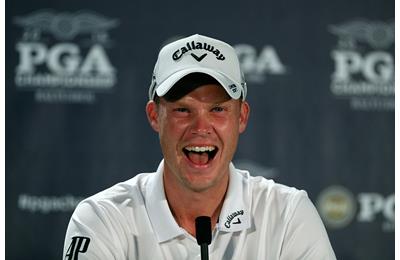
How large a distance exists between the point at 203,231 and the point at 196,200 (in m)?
0.38

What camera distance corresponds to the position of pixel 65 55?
133 inches

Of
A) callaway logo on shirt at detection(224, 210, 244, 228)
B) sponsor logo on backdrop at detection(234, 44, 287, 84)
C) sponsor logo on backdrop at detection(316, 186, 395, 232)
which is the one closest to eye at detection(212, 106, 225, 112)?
callaway logo on shirt at detection(224, 210, 244, 228)

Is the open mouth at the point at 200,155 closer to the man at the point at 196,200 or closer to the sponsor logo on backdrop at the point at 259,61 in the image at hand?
the man at the point at 196,200

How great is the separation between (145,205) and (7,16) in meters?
1.80

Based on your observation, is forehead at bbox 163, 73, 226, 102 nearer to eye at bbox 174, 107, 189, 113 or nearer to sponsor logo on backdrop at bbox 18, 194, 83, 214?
eye at bbox 174, 107, 189, 113

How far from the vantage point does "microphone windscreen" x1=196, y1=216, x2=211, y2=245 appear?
1535mm

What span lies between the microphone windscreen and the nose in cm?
30

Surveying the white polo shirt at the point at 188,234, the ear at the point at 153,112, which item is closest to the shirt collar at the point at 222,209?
the white polo shirt at the point at 188,234

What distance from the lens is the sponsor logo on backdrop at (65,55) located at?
3367 millimetres

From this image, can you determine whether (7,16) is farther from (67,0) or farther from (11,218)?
(11,218)

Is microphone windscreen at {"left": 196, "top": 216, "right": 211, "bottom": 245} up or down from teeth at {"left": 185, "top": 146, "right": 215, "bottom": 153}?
down

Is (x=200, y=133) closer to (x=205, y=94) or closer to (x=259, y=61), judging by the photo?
(x=205, y=94)

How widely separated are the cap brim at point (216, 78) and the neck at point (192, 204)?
292 millimetres
